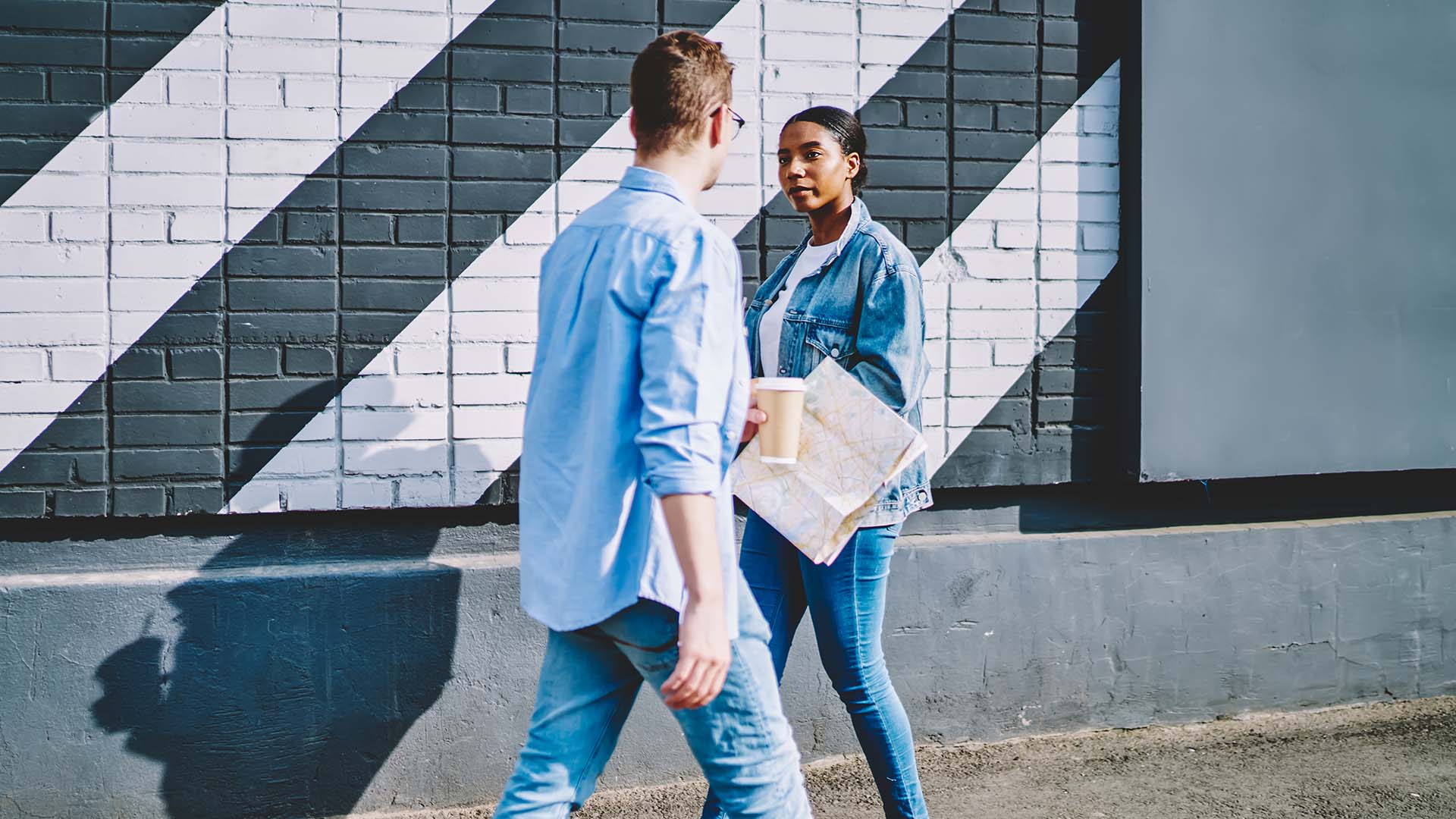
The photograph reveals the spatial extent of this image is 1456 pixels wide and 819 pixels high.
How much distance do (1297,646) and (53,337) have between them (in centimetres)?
435

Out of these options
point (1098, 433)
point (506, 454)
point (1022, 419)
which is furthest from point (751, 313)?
point (1098, 433)

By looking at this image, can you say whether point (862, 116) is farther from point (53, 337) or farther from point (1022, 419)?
point (53, 337)

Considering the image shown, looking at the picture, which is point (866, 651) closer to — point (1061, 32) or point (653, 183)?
point (653, 183)

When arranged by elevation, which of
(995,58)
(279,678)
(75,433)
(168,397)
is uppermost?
(995,58)

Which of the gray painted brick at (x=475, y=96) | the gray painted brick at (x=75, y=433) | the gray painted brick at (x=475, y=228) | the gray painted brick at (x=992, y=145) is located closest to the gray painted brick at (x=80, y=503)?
→ the gray painted brick at (x=75, y=433)

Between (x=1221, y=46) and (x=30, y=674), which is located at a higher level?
(x=1221, y=46)

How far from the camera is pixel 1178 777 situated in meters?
3.75

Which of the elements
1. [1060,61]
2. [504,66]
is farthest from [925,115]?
[504,66]

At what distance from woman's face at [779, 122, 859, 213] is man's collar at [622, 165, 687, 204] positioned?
39.1 inches

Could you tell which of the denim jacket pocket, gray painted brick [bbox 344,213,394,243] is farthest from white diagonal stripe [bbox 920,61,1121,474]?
gray painted brick [bbox 344,213,394,243]

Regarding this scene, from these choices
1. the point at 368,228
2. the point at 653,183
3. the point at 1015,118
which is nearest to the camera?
the point at 653,183

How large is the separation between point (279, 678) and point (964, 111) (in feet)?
9.49

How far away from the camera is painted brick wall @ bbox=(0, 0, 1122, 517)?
3.32 m

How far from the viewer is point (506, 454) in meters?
3.62
